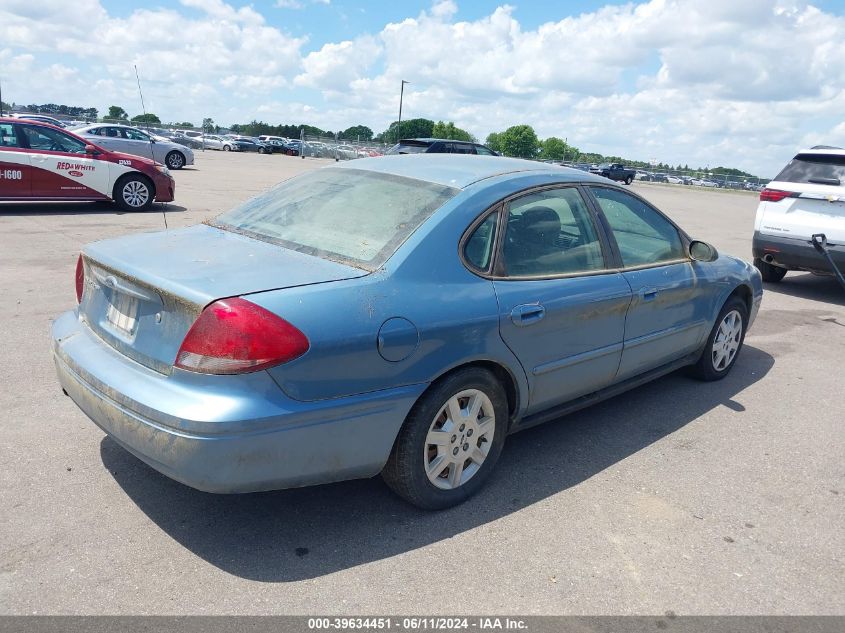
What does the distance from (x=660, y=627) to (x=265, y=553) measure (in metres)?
1.56

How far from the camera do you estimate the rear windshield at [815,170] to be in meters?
8.23

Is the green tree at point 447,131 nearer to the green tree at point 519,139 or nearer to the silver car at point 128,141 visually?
the green tree at point 519,139

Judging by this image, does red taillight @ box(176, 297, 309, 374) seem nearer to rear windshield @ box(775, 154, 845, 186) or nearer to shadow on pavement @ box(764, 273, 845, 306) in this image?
rear windshield @ box(775, 154, 845, 186)

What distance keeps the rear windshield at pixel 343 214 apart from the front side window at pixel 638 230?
1.25 metres

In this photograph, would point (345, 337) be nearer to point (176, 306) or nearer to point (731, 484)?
point (176, 306)

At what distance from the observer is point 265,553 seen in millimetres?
2873

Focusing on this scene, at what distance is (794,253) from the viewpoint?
8.33 m

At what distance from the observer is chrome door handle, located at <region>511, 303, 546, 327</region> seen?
3.32 m

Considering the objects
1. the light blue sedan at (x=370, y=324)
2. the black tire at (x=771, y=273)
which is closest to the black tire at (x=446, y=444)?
the light blue sedan at (x=370, y=324)

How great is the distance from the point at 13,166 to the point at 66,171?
78cm

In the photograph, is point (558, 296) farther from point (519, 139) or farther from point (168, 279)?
point (519, 139)

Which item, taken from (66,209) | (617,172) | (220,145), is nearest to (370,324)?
(66,209)

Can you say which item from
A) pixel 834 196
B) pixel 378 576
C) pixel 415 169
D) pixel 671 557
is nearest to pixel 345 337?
pixel 378 576

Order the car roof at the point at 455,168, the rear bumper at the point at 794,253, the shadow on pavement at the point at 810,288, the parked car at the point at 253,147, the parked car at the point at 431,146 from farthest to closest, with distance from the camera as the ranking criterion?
the parked car at the point at 253,147 → the parked car at the point at 431,146 → the shadow on pavement at the point at 810,288 → the rear bumper at the point at 794,253 → the car roof at the point at 455,168
